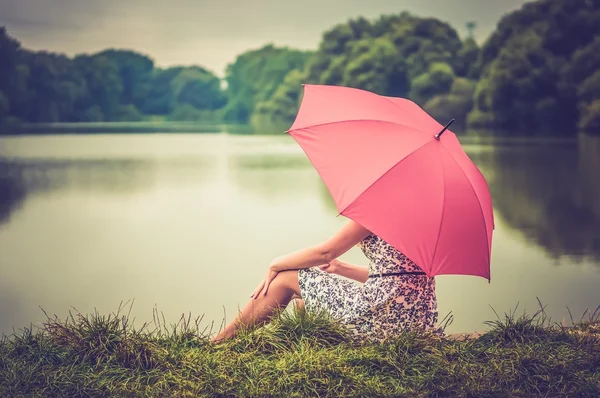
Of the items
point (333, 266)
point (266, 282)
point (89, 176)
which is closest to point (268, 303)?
point (266, 282)

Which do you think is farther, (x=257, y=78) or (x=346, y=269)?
(x=257, y=78)

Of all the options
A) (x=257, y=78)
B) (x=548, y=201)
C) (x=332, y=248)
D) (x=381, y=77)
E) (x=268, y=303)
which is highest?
(x=257, y=78)

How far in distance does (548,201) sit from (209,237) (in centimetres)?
560

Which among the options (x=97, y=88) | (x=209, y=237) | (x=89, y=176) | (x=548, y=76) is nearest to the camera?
(x=209, y=237)

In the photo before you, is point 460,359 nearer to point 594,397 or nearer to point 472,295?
point 594,397

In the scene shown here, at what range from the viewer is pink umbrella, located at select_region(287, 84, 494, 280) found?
3.40 metres

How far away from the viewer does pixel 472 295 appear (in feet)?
20.5

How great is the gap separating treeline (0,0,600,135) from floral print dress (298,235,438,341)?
1296 inches

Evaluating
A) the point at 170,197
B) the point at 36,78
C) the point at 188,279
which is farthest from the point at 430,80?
the point at 188,279

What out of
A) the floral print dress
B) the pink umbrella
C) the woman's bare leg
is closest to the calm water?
the woman's bare leg

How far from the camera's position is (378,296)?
3.54 meters

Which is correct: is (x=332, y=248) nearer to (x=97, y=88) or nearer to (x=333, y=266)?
(x=333, y=266)

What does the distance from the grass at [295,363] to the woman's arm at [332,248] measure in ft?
0.95

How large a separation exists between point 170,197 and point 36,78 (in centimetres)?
5518
